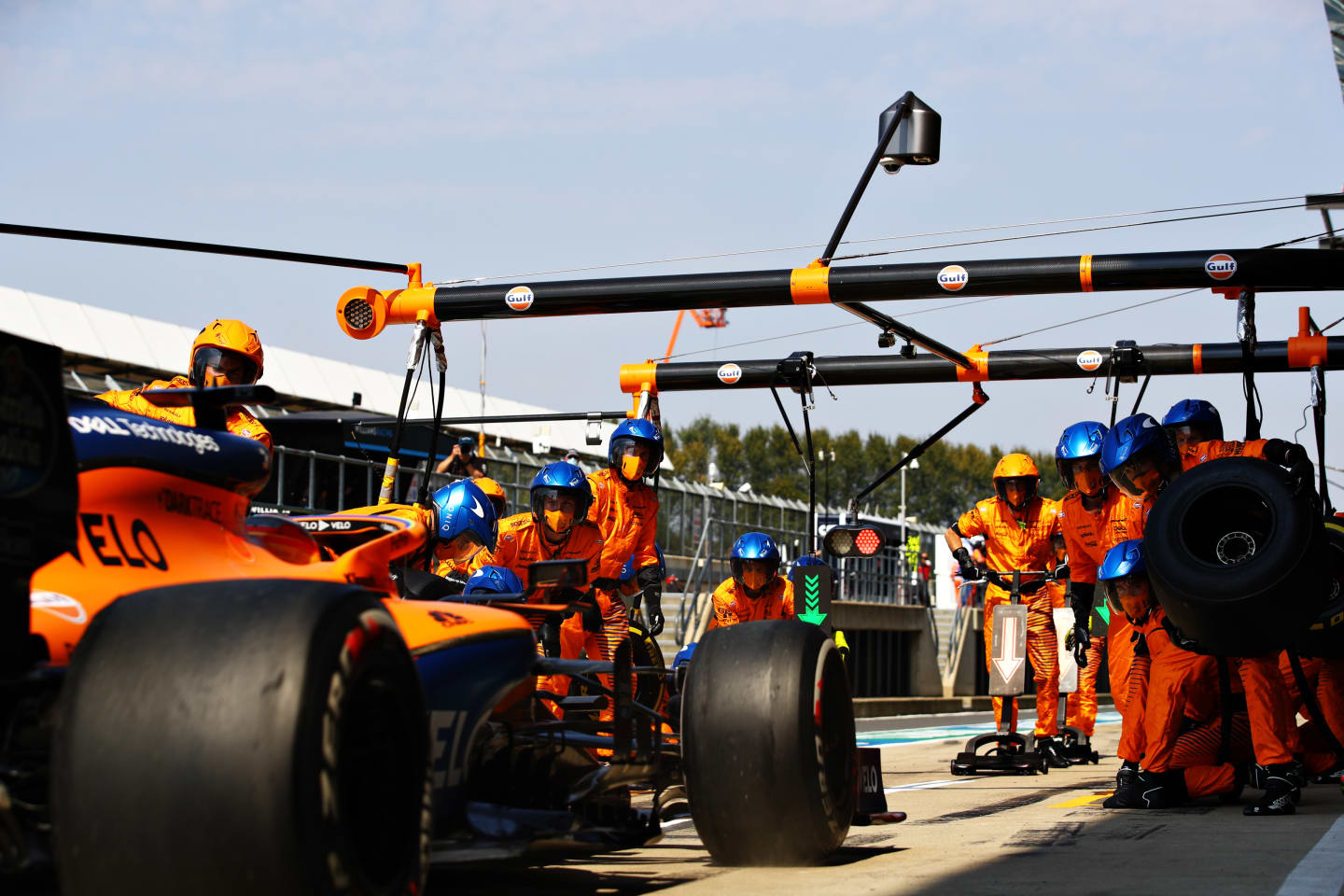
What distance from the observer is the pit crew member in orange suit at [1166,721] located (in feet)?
25.9

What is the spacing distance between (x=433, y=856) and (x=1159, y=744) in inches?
199

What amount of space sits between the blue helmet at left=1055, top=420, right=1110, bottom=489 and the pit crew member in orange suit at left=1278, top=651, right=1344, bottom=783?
2401 mm

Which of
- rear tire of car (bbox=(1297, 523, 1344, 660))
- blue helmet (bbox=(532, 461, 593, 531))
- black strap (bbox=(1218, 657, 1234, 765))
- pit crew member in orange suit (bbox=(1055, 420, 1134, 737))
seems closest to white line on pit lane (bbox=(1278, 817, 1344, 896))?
black strap (bbox=(1218, 657, 1234, 765))

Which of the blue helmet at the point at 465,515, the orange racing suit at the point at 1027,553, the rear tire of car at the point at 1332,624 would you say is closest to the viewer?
the blue helmet at the point at 465,515

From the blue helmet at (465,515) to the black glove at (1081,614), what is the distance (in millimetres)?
4243

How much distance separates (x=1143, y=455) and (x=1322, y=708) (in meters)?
1.76

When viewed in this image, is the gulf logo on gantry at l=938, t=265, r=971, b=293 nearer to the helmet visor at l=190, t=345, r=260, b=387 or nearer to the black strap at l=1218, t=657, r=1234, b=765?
the black strap at l=1218, t=657, r=1234, b=765

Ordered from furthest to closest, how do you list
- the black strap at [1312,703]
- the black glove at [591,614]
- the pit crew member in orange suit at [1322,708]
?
the pit crew member in orange suit at [1322,708]
the black strap at [1312,703]
the black glove at [591,614]

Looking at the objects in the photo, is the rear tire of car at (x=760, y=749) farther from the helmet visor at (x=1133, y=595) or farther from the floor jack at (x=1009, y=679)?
the floor jack at (x=1009, y=679)

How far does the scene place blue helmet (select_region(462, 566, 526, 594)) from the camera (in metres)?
7.23

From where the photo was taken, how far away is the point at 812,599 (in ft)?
32.7

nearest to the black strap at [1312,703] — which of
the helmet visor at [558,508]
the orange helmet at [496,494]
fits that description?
the helmet visor at [558,508]

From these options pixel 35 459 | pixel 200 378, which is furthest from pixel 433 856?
pixel 200 378

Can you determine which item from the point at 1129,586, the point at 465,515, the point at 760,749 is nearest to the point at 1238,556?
the point at 1129,586
